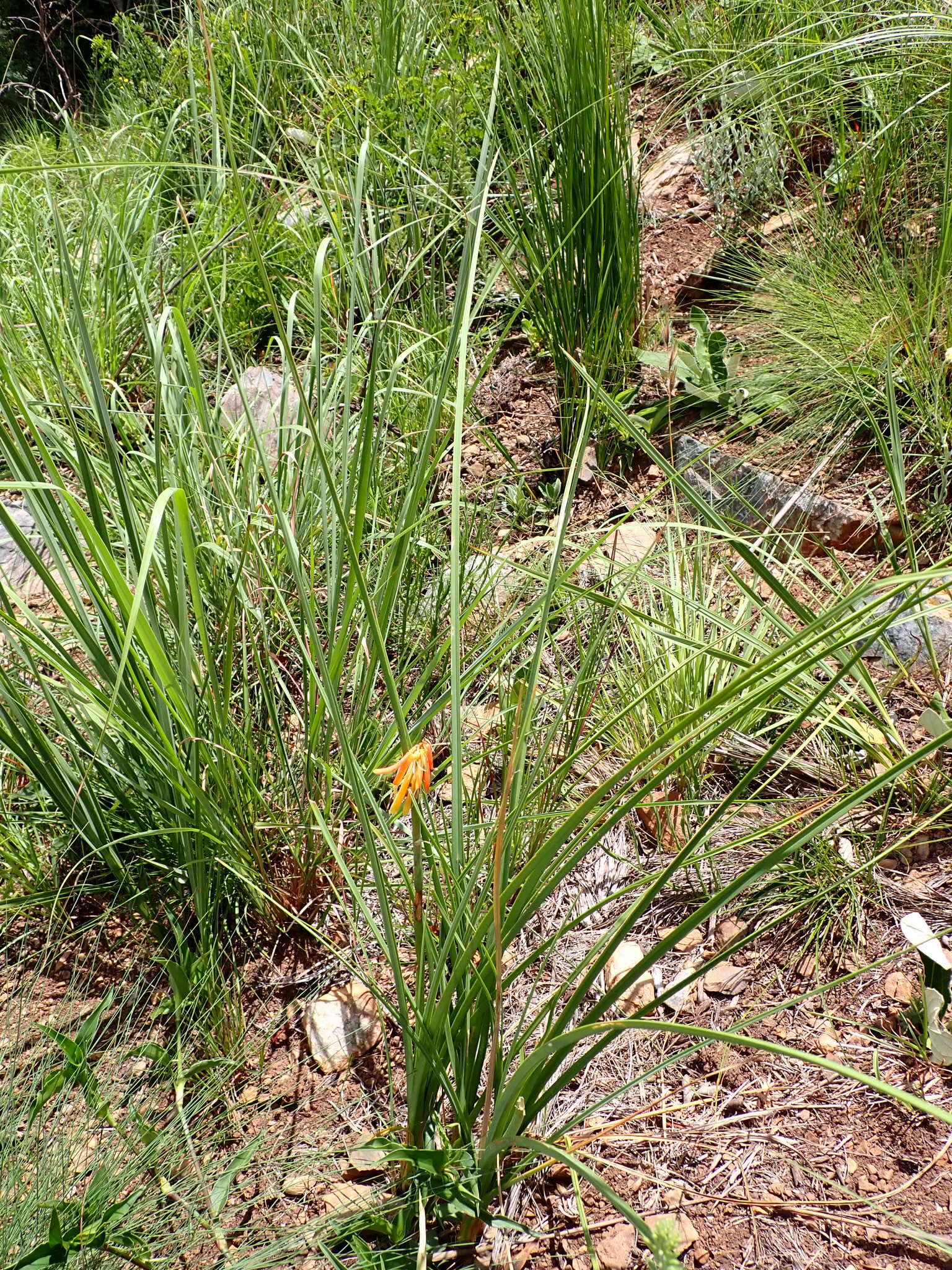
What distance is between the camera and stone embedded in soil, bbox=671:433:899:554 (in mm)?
1834

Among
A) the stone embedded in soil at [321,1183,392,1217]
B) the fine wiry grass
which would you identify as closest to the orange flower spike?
Answer: the fine wiry grass

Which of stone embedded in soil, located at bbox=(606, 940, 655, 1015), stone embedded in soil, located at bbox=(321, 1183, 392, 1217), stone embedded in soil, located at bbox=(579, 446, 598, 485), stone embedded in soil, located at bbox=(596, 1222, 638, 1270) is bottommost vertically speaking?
stone embedded in soil, located at bbox=(596, 1222, 638, 1270)

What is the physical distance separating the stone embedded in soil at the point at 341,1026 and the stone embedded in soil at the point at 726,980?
461 millimetres

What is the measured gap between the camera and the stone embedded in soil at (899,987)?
1.21 m

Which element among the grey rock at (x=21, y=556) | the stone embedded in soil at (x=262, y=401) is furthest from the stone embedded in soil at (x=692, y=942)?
the grey rock at (x=21, y=556)

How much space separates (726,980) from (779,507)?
3.31ft

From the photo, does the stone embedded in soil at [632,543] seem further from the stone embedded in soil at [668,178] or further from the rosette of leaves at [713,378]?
the stone embedded in soil at [668,178]

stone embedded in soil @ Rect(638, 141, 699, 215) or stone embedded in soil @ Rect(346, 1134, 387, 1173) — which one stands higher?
stone embedded in soil @ Rect(638, 141, 699, 215)

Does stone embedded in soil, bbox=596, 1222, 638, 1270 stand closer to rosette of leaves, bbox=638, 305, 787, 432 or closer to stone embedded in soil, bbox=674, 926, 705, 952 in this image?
stone embedded in soil, bbox=674, 926, 705, 952

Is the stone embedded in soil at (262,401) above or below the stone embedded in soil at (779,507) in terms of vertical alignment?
above

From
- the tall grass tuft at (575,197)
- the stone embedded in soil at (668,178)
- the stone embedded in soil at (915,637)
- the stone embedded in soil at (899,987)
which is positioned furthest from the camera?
the stone embedded in soil at (668,178)

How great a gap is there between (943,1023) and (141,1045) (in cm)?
101

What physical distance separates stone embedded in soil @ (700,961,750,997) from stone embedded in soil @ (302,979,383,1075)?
46 centimetres

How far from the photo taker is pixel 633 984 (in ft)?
4.15
